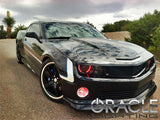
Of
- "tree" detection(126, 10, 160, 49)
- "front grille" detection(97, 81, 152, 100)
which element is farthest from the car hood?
"tree" detection(126, 10, 160, 49)

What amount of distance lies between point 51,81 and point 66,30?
4.12 ft

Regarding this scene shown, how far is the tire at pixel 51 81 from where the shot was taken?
271cm

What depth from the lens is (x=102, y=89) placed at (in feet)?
7.30

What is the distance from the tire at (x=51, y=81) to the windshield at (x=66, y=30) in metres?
0.73

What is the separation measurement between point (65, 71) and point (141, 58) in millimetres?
1145

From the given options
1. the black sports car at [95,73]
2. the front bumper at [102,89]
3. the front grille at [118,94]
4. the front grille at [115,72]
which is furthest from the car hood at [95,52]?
the front grille at [118,94]

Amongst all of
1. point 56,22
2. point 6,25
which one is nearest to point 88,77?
point 56,22

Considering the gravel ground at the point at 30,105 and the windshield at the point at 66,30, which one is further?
the windshield at the point at 66,30

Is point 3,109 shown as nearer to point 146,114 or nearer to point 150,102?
point 146,114

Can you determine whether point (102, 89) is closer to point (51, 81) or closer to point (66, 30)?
point (51, 81)

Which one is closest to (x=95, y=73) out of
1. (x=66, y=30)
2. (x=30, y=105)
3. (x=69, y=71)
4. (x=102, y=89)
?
(x=102, y=89)

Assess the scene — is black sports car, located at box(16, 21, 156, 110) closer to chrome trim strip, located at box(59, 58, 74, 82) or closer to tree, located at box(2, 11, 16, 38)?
chrome trim strip, located at box(59, 58, 74, 82)

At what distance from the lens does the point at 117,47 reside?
8.92 ft

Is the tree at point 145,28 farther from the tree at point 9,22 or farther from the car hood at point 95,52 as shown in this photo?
the tree at point 9,22
